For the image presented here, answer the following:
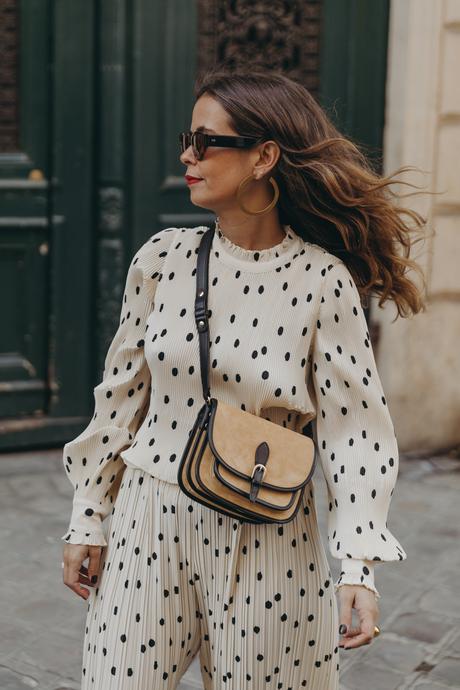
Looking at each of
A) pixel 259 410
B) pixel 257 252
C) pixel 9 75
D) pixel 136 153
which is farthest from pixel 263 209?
Result: pixel 9 75

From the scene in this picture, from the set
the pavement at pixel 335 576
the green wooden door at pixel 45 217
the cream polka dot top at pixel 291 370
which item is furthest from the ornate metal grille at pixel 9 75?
the cream polka dot top at pixel 291 370

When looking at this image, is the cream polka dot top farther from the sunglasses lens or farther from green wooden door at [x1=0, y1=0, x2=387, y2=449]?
green wooden door at [x1=0, y1=0, x2=387, y2=449]

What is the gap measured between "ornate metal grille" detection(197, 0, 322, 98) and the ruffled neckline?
3.55m

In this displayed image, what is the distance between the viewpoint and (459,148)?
6.05 m

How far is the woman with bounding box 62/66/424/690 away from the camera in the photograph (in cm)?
234

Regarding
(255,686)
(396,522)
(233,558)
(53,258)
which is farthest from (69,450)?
(53,258)

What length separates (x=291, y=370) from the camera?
2.34m

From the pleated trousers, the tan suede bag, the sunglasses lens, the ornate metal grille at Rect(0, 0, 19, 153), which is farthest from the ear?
the ornate metal grille at Rect(0, 0, 19, 153)

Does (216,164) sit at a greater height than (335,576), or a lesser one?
greater

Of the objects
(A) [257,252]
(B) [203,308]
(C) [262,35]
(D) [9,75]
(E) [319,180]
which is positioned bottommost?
(B) [203,308]

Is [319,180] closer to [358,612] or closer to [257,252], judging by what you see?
[257,252]

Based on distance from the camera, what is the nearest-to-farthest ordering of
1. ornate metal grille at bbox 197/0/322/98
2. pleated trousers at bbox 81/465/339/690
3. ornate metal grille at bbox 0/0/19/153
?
pleated trousers at bbox 81/465/339/690 < ornate metal grille at bbox 0/0/19/153 < ornate metal grille at bbox 197/0/322/98

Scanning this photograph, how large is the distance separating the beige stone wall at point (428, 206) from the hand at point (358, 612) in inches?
146

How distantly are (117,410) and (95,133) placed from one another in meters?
3.52
